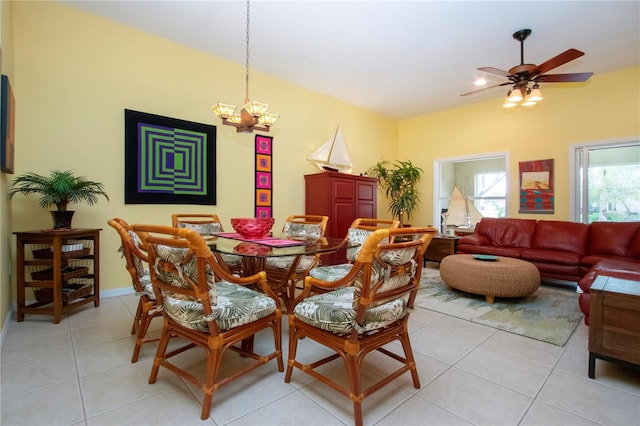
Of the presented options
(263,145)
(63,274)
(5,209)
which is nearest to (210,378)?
(63,274)

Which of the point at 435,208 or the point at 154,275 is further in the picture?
the point at 435,208

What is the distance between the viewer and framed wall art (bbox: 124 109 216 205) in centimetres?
326

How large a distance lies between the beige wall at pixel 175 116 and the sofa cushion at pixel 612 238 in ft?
2.67

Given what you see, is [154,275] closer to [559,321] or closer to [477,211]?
[559,321]

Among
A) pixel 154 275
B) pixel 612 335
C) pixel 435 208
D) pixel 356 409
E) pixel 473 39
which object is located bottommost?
pixel 356 409

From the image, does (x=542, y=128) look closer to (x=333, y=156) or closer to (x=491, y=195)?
(x=491, y=195)

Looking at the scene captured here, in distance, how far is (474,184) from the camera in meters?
6.46

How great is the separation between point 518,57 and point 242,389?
4.79 meters

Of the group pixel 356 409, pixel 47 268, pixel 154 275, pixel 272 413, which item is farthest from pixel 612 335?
pixel 47 268

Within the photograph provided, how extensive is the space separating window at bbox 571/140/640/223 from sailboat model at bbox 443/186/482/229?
162 centimetres

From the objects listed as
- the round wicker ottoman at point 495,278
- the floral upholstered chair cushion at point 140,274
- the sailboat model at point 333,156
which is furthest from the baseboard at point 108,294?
the round wicker ottoman at point 495,278

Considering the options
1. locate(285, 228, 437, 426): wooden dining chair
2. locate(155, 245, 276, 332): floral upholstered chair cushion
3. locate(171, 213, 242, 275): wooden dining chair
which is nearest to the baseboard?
locate(171, 213, 242, 275): wooden dining chair

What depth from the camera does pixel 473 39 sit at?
3.45 metres

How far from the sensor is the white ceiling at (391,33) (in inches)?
114
